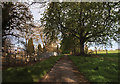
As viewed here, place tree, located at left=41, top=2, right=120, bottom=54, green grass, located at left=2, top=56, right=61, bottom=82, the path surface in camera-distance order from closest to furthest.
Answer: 1. green grass, located at left=2, top=56, right=61, bottom=82
2. the path surface
3. tree, located at left=41, top=2, right=120, bottom=54

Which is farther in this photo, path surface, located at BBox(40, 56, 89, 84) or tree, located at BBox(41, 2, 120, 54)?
tree, located at BBox(41, 2, 120, 54)

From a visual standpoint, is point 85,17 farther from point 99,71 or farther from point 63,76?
point 63,76

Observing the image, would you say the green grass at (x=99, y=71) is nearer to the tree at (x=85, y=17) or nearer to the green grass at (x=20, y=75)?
the green grass at (x=20, y=75)

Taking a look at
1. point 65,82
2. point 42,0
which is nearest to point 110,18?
point 42,0

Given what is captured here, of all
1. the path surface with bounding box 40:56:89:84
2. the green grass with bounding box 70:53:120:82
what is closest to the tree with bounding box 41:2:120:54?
the green grass with bounding box 70:53:120:82

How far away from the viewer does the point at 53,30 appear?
16109 millimetres

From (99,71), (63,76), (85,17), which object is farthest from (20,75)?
(85,17)

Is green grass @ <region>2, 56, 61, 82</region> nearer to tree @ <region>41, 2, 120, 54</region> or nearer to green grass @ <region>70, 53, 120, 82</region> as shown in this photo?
green grass @ <region>70, 53, 120, 82</region>

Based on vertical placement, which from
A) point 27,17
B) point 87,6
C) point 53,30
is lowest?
point 27,17

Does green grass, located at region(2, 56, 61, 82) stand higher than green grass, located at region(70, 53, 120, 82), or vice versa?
green grass, located at region(2, 56, 61, 82)

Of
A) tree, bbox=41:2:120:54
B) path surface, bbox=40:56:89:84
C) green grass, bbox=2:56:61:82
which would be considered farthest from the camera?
tree, bbox=41:2:120:54

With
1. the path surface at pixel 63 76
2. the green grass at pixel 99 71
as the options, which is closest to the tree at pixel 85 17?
the green grass at pixel 99 71

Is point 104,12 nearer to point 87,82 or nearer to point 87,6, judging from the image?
point 87,6

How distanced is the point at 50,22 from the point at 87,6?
19.7 feet
